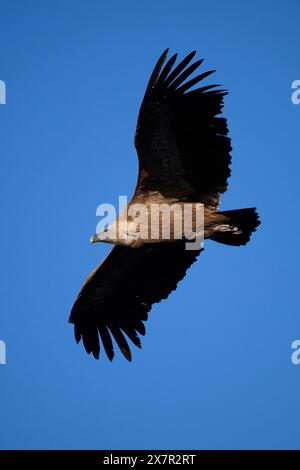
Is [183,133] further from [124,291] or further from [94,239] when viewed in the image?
[124,291]

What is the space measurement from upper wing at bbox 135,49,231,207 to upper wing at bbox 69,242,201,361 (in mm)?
1218

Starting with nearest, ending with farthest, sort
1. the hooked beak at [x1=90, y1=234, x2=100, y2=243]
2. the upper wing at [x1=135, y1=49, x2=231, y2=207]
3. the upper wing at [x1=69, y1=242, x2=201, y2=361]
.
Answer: the upper wing at [x1=135, y1=49, x2=231, y2=207]
the hooked beak at [x1=90, y1=234, x2=100, y2=243]
the upper wing at [x1=69, y1=242, x2=201, y2=361]

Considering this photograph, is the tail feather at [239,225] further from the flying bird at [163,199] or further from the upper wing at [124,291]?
the upper wing at [124,291]

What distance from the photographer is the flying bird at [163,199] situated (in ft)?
32.0

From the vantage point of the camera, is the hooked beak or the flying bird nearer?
the flying bird

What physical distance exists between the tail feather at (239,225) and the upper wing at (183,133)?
12.9 inches

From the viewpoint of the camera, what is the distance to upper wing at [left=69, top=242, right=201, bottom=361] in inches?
440

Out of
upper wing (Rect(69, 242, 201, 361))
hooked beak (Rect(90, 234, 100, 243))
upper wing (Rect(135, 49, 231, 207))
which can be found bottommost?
upper wing (Rect(69, 242, 201, 361))

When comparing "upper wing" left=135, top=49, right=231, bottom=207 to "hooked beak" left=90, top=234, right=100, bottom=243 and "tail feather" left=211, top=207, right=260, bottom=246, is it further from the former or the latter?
"hooked beak" left=90, top=234, right=100, bottom=243

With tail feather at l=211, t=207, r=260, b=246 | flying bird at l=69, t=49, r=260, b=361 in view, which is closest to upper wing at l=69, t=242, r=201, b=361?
flying bird at l=69, t=49, r=260, b=361

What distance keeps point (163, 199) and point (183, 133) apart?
3.51 feet

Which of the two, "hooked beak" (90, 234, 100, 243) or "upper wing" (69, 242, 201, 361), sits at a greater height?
"hooked beak" (90, 234, 100, 243)

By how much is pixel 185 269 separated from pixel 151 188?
1538 mm
